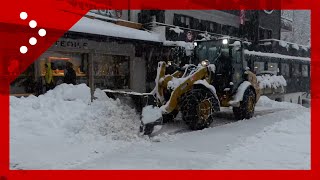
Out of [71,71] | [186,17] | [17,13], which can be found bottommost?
[71,71]

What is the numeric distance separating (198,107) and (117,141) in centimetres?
249

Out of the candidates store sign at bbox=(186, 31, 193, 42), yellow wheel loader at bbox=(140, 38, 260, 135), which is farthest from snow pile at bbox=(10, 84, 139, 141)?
store sign at bbox=(186, 31, 193, 42)

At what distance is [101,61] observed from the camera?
17078 millimetres

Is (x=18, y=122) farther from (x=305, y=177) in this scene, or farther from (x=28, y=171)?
(x=305, y=177)

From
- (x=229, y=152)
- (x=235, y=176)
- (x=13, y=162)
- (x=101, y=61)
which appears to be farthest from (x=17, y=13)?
(x=235, y=176)

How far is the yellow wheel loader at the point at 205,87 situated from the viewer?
28.6 feet

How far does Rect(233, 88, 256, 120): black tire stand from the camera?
10797mm

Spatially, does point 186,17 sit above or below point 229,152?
above

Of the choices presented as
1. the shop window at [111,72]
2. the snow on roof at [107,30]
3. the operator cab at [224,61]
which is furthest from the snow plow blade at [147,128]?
the shop window at [111,72]

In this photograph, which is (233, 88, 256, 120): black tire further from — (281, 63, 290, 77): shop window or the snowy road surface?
(281, 63, 290, 77): shop window

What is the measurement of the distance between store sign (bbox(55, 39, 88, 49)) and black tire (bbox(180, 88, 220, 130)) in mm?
7463

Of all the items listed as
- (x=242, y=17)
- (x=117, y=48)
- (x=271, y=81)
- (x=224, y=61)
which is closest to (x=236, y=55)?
(x=224, y=61)

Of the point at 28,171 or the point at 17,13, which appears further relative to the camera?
the point at 17,13

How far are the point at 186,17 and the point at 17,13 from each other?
12.7m
